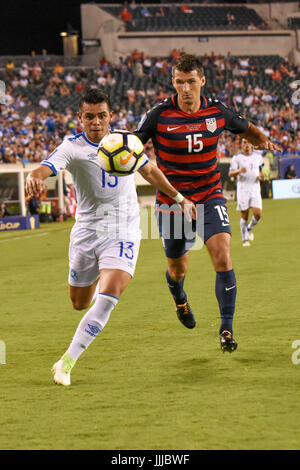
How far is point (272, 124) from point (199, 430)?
3761 cm

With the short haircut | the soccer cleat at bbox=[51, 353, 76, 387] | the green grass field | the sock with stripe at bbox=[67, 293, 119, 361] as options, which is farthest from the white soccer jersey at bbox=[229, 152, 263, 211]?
the soccer cleat at bbox=[51, 353, 76, 387]

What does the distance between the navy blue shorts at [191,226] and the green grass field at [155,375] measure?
2.92 feet

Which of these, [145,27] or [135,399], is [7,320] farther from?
[145,27]

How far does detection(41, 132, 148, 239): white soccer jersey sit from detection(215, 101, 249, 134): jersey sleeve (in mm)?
1372

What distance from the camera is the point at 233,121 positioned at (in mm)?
7234

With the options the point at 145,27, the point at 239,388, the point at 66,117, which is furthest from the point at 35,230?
the point at 145,27

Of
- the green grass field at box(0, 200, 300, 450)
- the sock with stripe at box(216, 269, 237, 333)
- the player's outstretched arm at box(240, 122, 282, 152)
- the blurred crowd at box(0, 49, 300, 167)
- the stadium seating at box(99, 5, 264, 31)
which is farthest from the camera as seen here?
the stadium seating at box(99, 5, 264, 31)

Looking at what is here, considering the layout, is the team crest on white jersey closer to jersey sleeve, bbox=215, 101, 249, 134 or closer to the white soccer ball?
jersey sleeve, bbox=215, 101, 249, 134

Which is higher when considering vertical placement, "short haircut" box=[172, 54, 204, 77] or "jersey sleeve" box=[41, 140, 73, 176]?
"short haircut" box=[172, 54, 204, 77]

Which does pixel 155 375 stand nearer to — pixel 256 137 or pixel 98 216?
pixel 98 216

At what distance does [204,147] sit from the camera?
23.1 ft

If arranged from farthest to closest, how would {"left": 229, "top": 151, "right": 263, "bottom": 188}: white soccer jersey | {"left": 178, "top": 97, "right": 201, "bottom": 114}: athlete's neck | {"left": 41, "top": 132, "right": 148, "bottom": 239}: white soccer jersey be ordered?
{"left": 229, "top": 151, "right": 263, "bottom": 188}: white soccer jersey → {"left": 178, "top": 97, "right": 201, "bottom": 114}: athlete's neck → {"left": 41, "top": 132, "right": 148, "bottom": 239}: white soccer jersey

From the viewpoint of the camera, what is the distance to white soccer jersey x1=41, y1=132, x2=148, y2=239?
240 inches

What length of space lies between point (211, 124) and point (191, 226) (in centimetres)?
94
